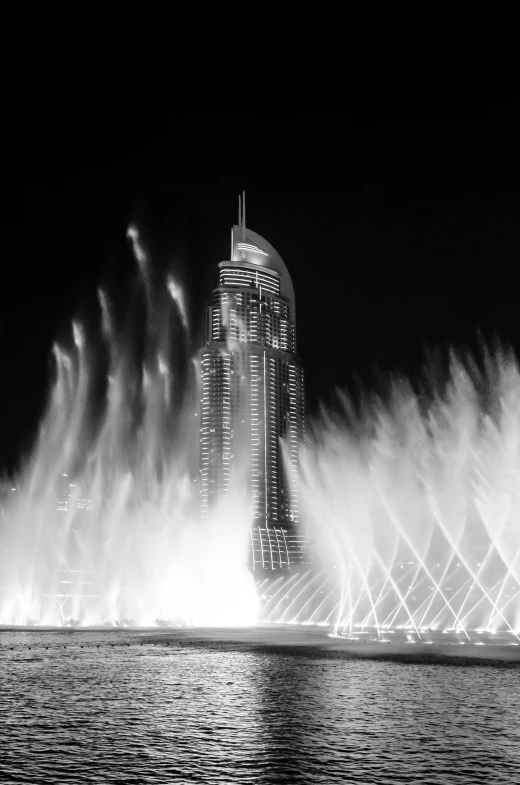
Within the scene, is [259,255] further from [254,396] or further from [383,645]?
[383,645]

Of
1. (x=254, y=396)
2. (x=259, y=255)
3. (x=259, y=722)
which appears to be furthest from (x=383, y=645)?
(x=259, y=255)

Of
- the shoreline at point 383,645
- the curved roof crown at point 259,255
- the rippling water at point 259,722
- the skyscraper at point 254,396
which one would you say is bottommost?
the rippling water at point 259,722

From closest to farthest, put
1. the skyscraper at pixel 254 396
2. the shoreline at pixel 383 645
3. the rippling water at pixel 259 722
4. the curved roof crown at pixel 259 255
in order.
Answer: the rippling water at pixel 259 722, the shoreline at pixel 383 645, the skyscraper at pixel 254 396, the curved roof crown at pixel 259 255

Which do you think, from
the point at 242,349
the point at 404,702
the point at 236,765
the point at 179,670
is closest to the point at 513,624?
the point at 179,670

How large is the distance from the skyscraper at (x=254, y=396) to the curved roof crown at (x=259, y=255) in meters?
0.25

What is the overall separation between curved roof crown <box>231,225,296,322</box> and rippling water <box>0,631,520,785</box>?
14955 cm

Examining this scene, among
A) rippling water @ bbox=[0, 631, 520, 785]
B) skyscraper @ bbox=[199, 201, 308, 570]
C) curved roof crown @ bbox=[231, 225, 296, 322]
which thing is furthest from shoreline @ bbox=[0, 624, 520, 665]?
curved roof crown @ bbox=[231, 225, 296, 322]

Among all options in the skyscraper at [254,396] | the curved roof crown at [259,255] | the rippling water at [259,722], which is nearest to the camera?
the rippling water at [259,722]

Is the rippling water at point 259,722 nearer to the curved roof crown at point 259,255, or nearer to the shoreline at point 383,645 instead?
the shoreline at point 383,645

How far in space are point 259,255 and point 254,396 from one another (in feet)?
115

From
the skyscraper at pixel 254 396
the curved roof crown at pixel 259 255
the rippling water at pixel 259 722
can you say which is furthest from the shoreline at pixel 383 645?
the curved roof crown at pixel 259 255

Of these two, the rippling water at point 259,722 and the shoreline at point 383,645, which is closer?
the rippling water at point 259,722

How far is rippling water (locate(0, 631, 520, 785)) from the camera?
48.8ft

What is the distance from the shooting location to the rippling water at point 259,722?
14883 mm
